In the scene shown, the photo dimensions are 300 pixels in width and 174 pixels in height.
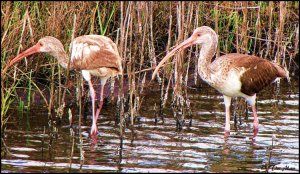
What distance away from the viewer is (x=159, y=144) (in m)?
9.23

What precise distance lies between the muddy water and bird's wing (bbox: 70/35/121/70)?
82 cm

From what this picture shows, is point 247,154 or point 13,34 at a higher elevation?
point 13,34

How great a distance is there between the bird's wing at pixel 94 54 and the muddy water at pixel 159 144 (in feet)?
2.71

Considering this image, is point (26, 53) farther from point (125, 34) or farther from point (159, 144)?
point (159, 144)

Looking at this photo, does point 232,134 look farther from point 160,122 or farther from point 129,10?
point 129,10

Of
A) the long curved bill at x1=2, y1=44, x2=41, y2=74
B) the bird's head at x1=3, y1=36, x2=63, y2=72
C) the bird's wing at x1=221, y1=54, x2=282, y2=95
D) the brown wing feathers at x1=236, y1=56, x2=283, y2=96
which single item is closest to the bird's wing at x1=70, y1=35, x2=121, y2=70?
the bird's head at x1=3, y1=36, x2=63, y2=72

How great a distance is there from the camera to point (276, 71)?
10375 mm

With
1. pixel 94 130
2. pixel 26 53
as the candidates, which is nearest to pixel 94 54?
pixel 26 53

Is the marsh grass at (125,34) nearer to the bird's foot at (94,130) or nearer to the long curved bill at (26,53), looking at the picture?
the long curved bill at (26,53)

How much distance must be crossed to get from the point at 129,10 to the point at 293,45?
583 cm

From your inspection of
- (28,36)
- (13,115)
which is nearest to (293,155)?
(13,115)

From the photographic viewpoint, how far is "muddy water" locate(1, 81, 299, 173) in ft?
26.3

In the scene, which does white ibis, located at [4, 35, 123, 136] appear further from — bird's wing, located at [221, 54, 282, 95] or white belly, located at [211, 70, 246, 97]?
bird's wing, located at [221, 54, 282, 95]

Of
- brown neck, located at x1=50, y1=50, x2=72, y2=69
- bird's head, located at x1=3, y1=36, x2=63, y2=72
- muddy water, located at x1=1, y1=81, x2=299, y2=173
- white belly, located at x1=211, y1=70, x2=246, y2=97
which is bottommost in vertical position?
muddy water, located at x1=1, y1=81, x2=299, y2=173
